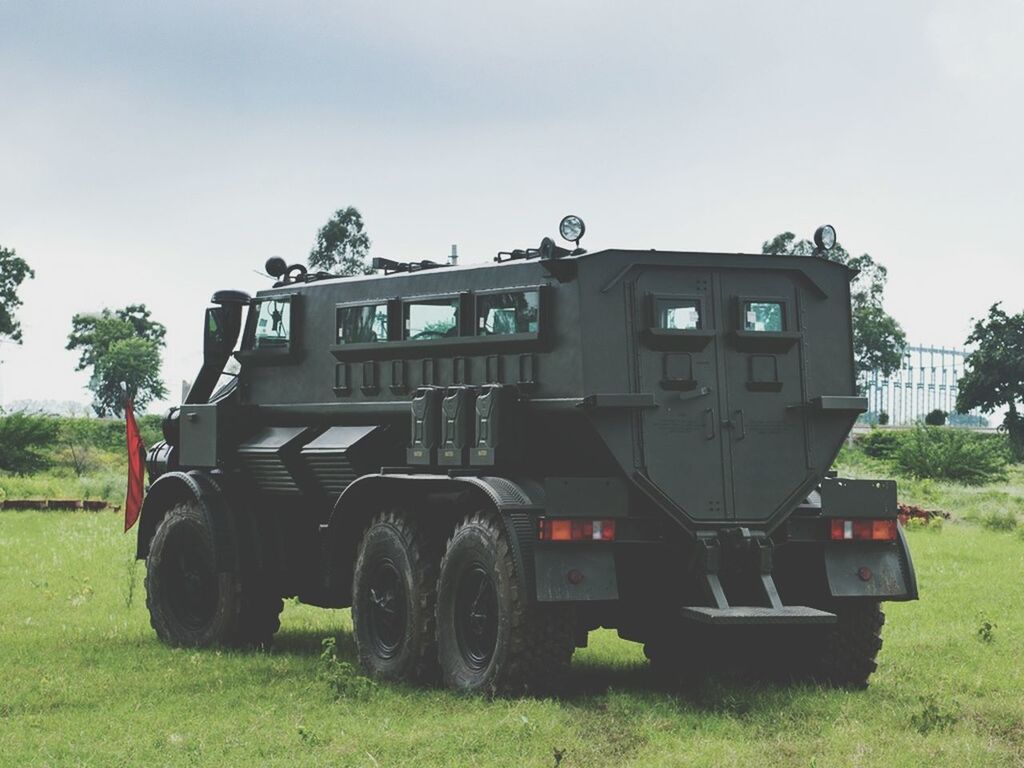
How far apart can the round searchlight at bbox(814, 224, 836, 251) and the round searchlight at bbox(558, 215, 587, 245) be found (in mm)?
1886

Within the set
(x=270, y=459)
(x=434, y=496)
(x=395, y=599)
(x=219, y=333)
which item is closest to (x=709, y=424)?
(x=434, y=496)

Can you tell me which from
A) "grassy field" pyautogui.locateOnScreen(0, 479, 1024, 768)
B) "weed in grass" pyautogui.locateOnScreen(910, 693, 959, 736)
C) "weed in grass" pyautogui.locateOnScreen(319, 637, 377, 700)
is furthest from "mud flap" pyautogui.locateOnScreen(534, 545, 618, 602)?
"weed in grass" pyautogui.locateOnScreen(910, 693, 959, 736)

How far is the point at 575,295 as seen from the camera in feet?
35.1

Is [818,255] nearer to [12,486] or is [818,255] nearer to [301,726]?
[301,726]

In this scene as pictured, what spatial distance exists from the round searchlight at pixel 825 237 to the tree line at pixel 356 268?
51.5 meters

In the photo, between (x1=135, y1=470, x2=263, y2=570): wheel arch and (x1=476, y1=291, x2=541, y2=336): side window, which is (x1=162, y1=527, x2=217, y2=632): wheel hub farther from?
(x1=476, y1=291, x2=541, y2=336): side window

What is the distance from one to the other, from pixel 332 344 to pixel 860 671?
491 centimetres

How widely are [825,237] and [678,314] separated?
4.88 feet

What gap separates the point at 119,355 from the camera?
108 m

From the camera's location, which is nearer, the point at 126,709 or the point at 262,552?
the point at 126,709

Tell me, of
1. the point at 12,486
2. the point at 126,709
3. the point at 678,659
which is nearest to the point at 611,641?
the point at 678,659

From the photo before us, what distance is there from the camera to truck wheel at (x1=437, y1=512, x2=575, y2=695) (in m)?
10.1

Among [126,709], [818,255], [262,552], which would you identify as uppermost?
A: [818,255]

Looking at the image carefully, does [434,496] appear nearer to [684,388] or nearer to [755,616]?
[684,388]
